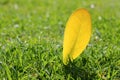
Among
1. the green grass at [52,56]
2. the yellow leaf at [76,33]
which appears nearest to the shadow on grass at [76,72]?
the green grass at [52,56]

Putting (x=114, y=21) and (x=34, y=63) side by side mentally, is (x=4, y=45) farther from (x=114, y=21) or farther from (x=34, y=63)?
(x=114, y=21)

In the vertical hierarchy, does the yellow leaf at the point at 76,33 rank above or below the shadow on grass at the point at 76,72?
above

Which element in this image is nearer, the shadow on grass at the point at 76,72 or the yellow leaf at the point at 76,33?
the yellow leaf at the point at 76,33

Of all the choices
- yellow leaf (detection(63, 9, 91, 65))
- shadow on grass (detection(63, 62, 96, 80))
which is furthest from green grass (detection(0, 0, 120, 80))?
yellow leaf (detection(63, 9, 91, 65))

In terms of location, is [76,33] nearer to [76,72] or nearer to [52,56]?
[76,72]

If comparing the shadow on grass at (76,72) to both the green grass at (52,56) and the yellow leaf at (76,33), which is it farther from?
the yellow leaf at (76,33)

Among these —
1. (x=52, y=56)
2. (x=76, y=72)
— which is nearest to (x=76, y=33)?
(x=76, y=72)

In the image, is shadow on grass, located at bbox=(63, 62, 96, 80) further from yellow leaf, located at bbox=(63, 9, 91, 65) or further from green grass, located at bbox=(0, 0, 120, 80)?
yellow leaf, located at bbox=(63, 9, 91, 65)
